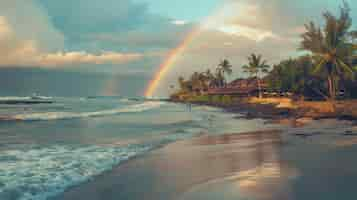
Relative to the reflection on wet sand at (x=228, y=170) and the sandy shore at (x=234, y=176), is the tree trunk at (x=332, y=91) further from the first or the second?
the reflection on wet sand at (x=228, y=170)

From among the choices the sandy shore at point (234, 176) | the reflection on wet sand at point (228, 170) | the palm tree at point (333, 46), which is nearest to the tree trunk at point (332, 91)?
the palm tree at point (333, 46)

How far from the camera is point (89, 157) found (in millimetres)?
10047

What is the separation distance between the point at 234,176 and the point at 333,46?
1154 inches

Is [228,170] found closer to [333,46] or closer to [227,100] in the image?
[333,46]

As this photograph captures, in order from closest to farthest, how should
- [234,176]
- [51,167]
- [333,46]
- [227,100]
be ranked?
[234,176]
[51,167]
[333,46]
[227,100]

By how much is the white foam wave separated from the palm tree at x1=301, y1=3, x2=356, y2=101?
25813 millimetres

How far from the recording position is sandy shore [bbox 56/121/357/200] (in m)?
5.55

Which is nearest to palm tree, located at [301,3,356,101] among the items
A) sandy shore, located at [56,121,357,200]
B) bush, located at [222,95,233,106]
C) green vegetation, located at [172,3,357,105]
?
green vegetation, located at [172,3,357,105]

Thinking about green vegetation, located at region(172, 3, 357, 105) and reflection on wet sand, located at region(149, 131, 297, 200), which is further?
green vegetation, located at region(172, 3, 357, 105)

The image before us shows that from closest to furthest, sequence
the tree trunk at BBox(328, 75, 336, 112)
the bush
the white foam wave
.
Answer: the white foam wave → the tree trunk at BBox(328, 75, 336, 112) → the bush

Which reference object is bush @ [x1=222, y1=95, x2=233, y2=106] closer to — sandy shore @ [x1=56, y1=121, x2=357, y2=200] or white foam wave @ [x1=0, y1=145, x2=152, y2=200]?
white foam wave @ [x1=0, y1=145, x2=152, y2=200]

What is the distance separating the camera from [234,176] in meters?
6.88

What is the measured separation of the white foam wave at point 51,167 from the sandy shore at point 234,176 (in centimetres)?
53

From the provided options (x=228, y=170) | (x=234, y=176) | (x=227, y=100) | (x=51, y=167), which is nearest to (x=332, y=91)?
(x=228, y=170)
